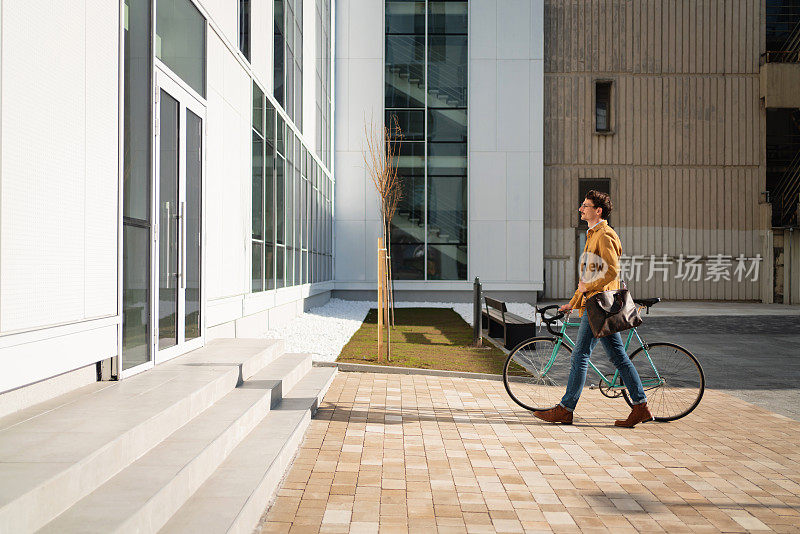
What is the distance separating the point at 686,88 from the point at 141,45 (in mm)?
24476

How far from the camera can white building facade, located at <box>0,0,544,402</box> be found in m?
4.25

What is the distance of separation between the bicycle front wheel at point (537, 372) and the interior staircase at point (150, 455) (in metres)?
1.92

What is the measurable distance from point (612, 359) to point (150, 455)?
387cm

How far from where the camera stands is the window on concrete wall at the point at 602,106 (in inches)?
1041

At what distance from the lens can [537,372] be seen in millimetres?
6621

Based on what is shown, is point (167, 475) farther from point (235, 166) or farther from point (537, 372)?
point (235, 166)

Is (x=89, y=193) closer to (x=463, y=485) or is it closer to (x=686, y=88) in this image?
(x=463, y=485)

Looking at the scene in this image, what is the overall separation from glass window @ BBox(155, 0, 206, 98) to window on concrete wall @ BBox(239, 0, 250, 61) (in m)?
2.17

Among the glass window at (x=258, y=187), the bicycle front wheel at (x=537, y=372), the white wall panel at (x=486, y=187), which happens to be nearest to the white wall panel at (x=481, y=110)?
the white wall panel at (x=486, y=187)

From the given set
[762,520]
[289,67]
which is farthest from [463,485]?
[289,67]

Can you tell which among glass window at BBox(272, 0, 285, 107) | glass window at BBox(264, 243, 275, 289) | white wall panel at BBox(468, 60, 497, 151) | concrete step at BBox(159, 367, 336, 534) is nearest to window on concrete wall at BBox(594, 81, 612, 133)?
white wall panel at BBox(468, 60, 497, 151)

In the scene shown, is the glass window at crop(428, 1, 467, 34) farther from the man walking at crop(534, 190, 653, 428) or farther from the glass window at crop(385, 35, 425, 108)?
the man walking at crop(534, 190, 653, 428)

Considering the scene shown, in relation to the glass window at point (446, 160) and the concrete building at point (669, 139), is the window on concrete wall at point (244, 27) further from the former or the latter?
the concrete building at point (669, 139)

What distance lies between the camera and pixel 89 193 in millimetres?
4809
